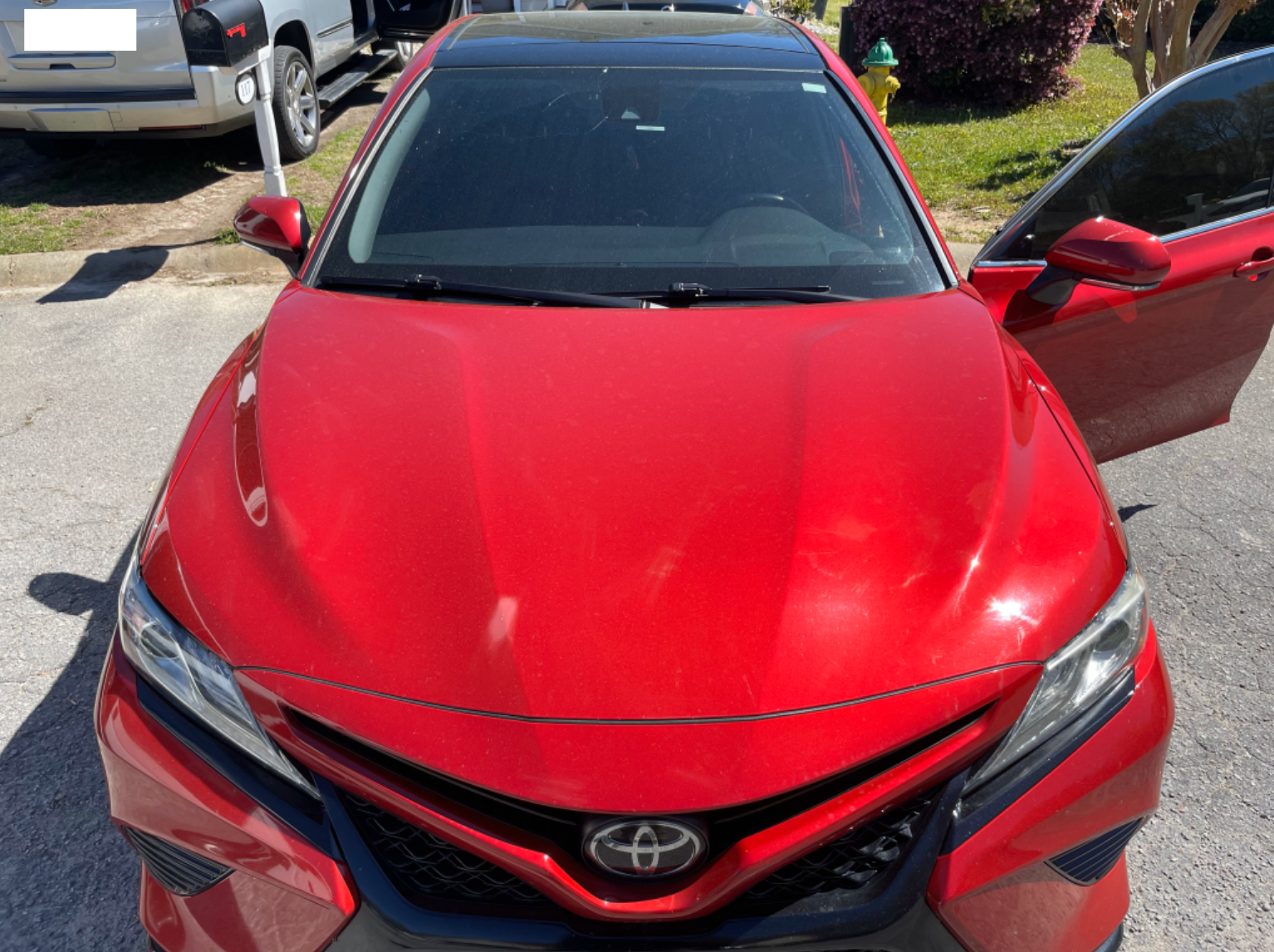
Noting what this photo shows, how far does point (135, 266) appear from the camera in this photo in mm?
6238

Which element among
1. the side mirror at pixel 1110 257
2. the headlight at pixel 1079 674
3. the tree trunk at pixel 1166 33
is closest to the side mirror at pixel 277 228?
the side mirror at pixel 1110 257

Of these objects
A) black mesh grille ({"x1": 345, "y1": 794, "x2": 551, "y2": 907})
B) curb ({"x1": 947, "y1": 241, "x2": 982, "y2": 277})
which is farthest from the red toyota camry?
curb ({"x1": 947, "y1": 241, "x2": 982, "y2": 277})

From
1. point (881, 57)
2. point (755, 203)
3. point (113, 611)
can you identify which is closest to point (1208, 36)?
point (881, 57)

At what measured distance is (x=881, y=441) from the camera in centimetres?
187

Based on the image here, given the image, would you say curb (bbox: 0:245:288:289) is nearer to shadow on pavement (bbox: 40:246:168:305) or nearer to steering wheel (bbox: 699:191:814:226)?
shadow on pavement (bbox: 40:246:168:305)

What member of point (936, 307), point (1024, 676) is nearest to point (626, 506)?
point (1024, 676)

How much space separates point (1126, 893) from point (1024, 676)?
0.51 m

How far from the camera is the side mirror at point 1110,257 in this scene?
2.49m

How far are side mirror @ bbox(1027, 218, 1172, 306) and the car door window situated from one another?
1.45 feet

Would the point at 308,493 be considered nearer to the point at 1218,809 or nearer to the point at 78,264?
the point at 1218,809

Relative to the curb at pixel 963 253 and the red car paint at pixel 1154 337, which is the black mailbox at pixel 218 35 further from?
the red car paint at pixel 1154 337

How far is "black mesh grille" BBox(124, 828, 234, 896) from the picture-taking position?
1521mm

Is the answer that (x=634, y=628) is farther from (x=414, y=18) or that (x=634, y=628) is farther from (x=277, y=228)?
(x=414, y=18)

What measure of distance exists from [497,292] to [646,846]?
136 cm
